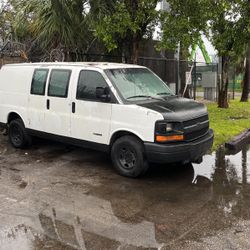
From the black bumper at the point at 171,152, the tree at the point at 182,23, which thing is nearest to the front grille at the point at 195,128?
the black bumper at the point at 171,152

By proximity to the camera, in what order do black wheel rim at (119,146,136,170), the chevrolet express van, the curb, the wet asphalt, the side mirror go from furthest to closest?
the curb → the side mirror → black wheel rim at (119,146,136,170) → the chevrolet express van → the wet asphalt

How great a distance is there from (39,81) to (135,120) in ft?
8.84

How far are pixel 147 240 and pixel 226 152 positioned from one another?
4.89 metres

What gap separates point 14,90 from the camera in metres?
8.54

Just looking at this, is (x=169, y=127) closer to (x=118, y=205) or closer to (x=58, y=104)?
(x=118, y=205)

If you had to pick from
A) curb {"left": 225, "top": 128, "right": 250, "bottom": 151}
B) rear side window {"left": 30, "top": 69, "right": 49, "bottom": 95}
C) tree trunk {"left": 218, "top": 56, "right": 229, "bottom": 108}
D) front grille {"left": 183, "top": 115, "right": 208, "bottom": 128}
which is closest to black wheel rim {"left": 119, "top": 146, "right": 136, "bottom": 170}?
front grille {"left": 183, "top": 115, "right": 208, "bottom": 128}

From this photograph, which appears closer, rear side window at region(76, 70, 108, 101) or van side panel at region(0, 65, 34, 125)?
rear side window at region(76, 70, 108, 101)

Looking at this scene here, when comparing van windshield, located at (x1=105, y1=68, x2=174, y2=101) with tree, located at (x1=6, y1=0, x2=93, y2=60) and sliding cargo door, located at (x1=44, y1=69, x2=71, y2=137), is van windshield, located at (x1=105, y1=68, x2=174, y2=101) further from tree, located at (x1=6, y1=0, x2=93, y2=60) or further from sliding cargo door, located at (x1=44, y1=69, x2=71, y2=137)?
tree, located at (x1=6, y1=0, x2=93, y2=60)

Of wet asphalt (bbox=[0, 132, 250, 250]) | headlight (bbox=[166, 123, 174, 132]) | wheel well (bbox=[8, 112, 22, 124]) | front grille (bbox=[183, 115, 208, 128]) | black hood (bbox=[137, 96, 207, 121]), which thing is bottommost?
wet asphalt (bbox=[0, 132, 250, 250])

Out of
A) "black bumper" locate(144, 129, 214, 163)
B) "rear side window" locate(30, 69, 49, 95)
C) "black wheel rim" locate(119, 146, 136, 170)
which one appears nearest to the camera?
"black bumper" locate(144, 129, 214, 163)

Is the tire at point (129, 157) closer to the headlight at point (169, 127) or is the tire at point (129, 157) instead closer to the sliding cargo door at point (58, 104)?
the headlight at point (169, 127)

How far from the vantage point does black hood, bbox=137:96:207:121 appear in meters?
6.25

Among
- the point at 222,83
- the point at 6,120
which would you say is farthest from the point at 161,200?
the point at 222,83

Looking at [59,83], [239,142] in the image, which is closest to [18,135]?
[59,83]
